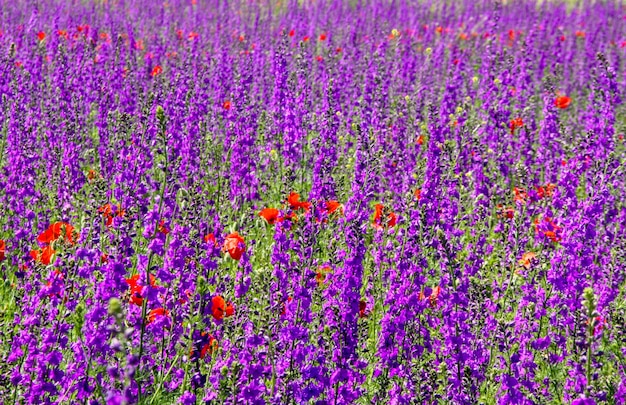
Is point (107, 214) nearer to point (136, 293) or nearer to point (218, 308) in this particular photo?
point (136, 293)

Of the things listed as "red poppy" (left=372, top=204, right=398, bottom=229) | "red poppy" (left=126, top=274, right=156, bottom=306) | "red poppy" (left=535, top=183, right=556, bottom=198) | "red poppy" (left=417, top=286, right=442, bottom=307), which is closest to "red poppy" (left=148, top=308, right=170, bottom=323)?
"red poppy" (left=126, top=274, right=156, bottom=306)

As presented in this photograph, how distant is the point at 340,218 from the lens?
18.4ft

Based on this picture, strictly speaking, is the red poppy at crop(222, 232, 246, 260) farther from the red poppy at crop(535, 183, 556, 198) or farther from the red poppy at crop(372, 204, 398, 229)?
the red poppy at crop(535, 183, 556, 198)

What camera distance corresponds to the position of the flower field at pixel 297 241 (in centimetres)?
387

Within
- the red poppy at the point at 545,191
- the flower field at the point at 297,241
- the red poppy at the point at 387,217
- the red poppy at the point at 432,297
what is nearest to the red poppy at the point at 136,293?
the flower field at the point at 297,241

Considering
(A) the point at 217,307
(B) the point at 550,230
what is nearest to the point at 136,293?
(A) the point at 217,307

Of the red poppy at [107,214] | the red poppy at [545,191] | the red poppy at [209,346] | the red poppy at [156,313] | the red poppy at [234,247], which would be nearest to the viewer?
the red poppy at [209,346]

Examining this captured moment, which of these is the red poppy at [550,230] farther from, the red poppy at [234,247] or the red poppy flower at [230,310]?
the red poppy flower at [230,310]

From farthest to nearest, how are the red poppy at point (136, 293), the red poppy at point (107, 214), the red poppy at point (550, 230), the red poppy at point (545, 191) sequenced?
the red poppy at point (545, 191)
the red poppy at point (550, 230)
the red poppy at point (107, 214)
the red poppy at point (136, 293)

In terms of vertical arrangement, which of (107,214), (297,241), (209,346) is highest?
(107,214)

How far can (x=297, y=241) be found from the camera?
16.3 feet

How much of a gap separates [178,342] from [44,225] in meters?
2.69

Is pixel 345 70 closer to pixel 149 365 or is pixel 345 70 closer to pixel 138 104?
pixel 138 104

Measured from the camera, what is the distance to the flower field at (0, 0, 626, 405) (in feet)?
12.7
